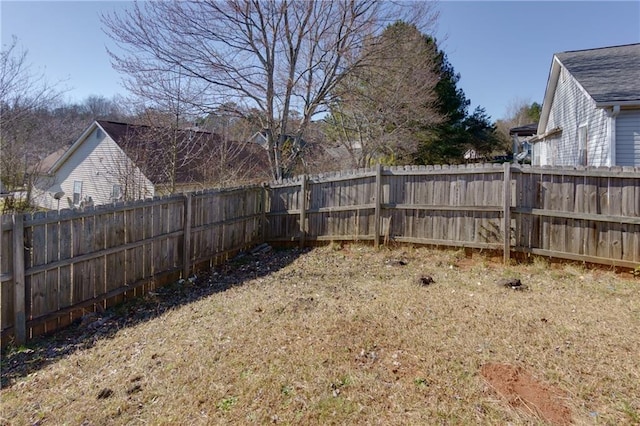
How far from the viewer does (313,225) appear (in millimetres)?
8109

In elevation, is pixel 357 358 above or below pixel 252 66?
below

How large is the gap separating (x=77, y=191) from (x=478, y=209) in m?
21.5

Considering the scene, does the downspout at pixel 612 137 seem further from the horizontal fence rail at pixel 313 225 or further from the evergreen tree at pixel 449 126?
the evergreen tree at pixel 449 126

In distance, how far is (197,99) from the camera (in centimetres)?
984

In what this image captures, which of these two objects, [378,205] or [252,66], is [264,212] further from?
[252,66]

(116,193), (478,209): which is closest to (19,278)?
(478,209)

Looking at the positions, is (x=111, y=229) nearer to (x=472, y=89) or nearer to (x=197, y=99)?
(x=197, y=99)

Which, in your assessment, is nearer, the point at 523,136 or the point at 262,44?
the point at 262,44

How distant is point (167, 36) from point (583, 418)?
10.8 metres

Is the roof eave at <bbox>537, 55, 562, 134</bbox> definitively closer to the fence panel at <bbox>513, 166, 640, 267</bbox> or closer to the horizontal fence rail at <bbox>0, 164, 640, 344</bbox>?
the fence panel at <bbox>513, 166, 640, 267</bbox>

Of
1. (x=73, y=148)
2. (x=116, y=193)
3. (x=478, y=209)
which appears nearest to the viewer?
(x=478, y=209)

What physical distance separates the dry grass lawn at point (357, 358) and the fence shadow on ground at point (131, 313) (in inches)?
2.5

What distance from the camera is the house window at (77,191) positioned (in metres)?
20.1

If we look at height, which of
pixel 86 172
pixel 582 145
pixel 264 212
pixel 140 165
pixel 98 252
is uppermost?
pixel 582 145
